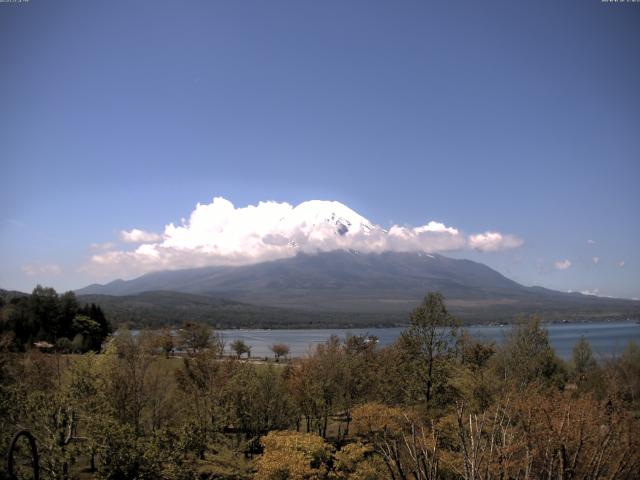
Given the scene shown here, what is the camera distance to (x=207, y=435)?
2212 centimetres

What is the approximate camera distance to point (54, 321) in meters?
79.6

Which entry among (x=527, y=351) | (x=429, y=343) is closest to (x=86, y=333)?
(x=429, y=343)

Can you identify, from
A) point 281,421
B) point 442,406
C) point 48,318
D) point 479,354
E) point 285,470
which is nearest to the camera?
point 285,470

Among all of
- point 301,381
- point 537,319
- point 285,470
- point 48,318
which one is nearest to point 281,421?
point 301,381

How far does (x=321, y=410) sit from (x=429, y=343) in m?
9.27

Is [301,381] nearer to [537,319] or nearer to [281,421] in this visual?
[281,421]

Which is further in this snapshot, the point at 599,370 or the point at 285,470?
the point at 599,370

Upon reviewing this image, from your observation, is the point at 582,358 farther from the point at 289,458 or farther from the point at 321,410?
the point at 289,458

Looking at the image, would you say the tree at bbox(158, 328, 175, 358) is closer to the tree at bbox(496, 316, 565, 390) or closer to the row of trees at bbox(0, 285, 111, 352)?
the row of trees at bbox(0, 285, 111, 352)

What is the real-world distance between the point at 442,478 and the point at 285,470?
6068 millimetres

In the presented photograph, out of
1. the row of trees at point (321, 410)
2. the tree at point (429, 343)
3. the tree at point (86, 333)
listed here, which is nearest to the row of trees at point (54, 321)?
the tree at point (86, 333)

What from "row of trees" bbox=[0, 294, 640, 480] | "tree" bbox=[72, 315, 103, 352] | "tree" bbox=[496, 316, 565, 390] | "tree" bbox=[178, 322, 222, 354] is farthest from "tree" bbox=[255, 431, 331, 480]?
"tree" bbox=[72, 315, 103, 352]

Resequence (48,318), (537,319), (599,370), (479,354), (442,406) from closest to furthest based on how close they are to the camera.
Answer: (442,406)
(537,319)
(479,354)
(599,370)
(48,318)

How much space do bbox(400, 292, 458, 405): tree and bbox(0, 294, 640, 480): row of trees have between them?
67mm
